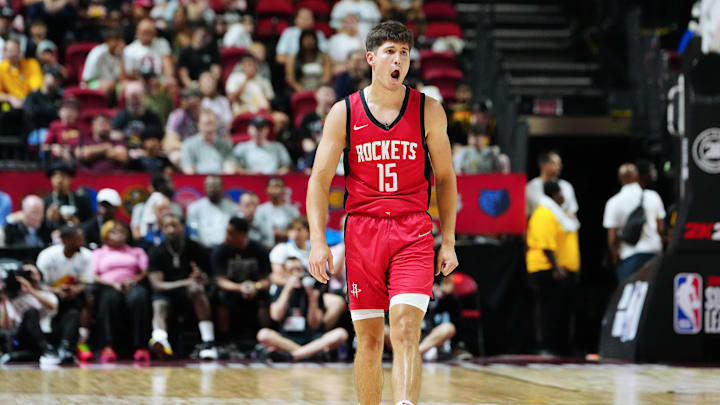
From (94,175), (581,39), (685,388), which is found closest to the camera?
(685,388)

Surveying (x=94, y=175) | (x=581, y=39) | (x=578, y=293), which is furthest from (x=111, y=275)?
(x=581, y=39)

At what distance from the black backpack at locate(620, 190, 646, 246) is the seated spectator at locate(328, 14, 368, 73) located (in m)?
Answer: 5.40

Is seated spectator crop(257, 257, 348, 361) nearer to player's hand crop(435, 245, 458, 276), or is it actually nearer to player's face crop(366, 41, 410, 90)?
player's hand crop(435, 245, 458, 276)

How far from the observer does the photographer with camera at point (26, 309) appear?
11.1 meters

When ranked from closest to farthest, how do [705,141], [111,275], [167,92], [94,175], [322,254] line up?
1. [322,254]
2. [705,141]
3. [111,275]
4. [94,175]
5. [167,92]

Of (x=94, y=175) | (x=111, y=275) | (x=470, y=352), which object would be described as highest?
(x=94, y=175)

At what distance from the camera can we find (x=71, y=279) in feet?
38.0

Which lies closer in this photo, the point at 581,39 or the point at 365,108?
the point at 365,108

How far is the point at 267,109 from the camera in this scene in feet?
49.5

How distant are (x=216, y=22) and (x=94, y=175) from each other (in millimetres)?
5008

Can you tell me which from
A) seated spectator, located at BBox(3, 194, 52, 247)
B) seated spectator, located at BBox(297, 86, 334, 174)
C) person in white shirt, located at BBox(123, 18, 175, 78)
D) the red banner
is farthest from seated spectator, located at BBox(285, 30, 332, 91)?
seated spectator, located at BBox(3, 194, 52, 247)

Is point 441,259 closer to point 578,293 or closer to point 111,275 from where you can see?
point 111,275

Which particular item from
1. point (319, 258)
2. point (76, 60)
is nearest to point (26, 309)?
point (76, 60)

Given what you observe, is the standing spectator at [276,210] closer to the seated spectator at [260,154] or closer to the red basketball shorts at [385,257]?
the seated spectator at [260,154]
